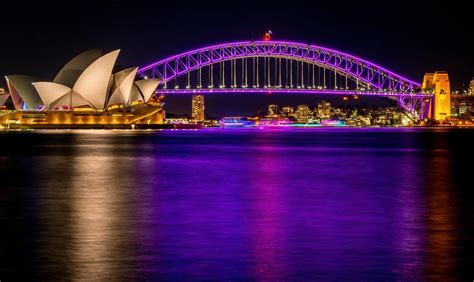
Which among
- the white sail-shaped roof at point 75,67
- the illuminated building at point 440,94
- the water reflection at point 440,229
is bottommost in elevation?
the water reflection at point 440,229

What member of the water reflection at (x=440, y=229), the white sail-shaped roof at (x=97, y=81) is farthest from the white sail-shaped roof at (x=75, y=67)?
the water reflection at (x=440, y=229)

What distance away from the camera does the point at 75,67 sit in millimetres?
90000

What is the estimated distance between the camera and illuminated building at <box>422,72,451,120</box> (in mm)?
131250

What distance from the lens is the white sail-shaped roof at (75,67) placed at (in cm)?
8731

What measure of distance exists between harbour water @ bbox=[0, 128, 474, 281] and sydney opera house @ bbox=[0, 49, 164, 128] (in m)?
62.6

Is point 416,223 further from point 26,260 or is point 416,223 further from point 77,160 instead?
point 77,160

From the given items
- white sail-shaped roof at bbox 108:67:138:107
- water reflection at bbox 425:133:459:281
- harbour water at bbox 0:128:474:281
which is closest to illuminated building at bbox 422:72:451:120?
white sail-shaped roof at bbox 108:67:138:107

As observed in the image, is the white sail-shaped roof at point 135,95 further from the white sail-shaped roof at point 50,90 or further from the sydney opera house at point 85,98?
the white sail-shaped roof at point 50,90

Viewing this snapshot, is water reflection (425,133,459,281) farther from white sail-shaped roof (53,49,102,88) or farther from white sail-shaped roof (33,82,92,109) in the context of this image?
white sail-shaped roof (33,82,92,109)

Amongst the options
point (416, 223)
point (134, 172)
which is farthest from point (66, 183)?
point (416, 223)

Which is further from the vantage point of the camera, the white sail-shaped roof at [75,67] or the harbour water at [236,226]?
the white sail-shaped roof at [75,67]

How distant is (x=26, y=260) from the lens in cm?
1102

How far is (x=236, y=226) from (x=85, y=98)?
8339cm

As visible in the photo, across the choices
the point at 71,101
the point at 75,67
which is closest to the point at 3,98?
the point at 71,101
